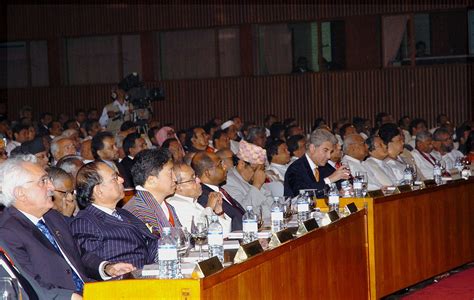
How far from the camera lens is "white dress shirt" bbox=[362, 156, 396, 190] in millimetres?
8414

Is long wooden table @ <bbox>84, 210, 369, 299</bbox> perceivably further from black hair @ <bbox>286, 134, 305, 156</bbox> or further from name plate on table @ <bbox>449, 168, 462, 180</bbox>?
black hair @ <bbox>286, 134, 305, 156</bbox>

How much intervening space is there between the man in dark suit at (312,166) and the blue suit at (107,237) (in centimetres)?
291

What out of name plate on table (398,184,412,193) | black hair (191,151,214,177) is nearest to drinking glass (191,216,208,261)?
black hair (191,151,214,177)

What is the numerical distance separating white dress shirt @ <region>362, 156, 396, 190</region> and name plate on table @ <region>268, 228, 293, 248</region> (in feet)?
12.2

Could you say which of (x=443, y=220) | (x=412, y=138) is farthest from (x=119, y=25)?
(x=443, y=220)

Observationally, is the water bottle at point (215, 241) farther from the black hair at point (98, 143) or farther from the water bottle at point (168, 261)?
the black hair at point (98, 143)

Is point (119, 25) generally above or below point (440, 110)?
above

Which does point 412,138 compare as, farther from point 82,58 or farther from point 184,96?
point 82,58

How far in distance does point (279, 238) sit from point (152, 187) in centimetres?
109

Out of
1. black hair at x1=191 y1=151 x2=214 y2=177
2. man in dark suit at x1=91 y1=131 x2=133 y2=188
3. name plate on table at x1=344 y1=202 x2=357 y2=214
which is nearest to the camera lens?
name plate on table at x1=344 y1=202 x2=357 y2=214

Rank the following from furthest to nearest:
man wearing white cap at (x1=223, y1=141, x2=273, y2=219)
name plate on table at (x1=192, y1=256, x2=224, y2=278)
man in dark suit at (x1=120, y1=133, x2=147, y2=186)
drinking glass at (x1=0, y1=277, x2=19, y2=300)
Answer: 1. man in dark suit at (x1=120, y1=133, x2=147, y2=186)
2. man wearing white cap at (x1=223, y1=141, x2=273, y2=219)
3. name plate on table at (x1=192, y1=256, x2=224, y2=278)
4. drinking glass at (x1=0, y1=277, x2=19, y2=300)

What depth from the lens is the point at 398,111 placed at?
1603 centimetres

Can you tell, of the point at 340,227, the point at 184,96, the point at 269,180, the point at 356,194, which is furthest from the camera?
the point at 184,96

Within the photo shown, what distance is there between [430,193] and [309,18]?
9214mm
